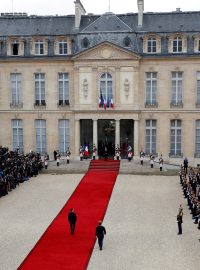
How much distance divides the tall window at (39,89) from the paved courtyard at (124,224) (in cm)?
1014

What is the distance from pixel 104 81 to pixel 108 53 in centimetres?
257

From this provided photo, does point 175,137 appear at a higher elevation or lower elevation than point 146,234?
higher

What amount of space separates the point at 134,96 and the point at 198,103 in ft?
19.2

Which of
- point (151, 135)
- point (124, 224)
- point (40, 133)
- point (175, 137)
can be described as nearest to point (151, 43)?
point (151, 135)

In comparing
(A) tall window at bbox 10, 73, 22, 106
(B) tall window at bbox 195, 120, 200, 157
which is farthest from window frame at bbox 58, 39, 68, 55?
(B) tall window at bbox 195, 120, 200, 157

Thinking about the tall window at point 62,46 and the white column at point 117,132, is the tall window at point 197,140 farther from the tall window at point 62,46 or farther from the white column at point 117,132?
the tall window at point 62,46

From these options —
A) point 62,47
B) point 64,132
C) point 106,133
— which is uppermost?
point 62,47

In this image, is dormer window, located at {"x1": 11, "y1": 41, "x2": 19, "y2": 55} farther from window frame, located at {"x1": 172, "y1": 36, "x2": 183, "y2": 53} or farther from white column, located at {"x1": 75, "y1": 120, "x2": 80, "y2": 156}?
window frame, located at {"x1": 172, "y1": 36, "x2": 183, "y2": 53}

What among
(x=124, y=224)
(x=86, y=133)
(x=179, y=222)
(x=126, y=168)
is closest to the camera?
(x=179, y=222)

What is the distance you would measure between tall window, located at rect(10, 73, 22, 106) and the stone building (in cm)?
9

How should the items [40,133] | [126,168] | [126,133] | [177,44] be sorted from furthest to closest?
[126,133]
[40,133]
[177,44]
[126,168]

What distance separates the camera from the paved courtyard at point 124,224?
20.1 metres

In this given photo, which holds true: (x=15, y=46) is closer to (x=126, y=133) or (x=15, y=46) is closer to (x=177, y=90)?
(x=126, y=133)

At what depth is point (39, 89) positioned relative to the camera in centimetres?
4544
